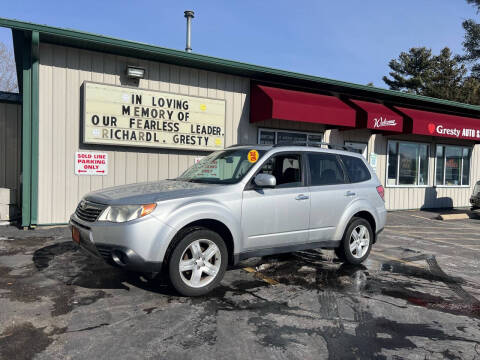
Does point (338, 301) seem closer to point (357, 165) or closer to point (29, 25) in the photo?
point (357, 165)

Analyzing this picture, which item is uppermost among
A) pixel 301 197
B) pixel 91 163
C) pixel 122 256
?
pixel 91 163

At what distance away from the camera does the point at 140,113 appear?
31.4ft

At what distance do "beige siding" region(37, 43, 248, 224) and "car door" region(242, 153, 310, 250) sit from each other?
5.25 m

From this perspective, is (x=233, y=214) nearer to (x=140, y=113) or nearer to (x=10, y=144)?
(x=140, y=113)

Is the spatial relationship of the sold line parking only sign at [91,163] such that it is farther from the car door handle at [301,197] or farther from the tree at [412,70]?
the tree at [412,70]

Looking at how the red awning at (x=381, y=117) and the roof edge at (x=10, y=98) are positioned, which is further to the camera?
the red awning at (x=381, y=117)

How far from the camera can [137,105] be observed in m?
9.53

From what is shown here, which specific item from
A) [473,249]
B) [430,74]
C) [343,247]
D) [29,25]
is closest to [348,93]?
[473,249]

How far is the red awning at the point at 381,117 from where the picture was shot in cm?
1222

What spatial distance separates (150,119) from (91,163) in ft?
5.75

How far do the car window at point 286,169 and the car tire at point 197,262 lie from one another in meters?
1.36

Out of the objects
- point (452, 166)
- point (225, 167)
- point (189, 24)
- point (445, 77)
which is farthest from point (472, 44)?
point (225, 167)

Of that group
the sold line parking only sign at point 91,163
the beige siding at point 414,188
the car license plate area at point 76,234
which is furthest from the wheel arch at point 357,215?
the beige siding at point 414,188

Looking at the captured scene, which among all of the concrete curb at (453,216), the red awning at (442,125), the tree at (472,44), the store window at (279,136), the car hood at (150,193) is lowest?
the concrete curb at (453,216)
